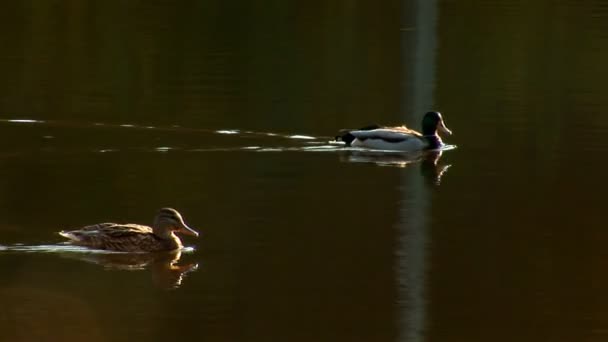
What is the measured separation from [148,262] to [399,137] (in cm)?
670

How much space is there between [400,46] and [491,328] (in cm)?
1884

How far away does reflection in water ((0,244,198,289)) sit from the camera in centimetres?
1205

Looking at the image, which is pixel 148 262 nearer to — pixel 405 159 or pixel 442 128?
pixel 405 159

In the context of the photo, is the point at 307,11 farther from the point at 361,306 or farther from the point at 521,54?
the point at 361,306

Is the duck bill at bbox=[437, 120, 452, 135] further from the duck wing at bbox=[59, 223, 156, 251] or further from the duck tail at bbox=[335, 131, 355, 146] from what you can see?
the duck wing at bbox=[59, 223, 156, 251]

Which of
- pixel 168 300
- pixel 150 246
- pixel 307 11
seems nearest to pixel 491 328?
pixel 168 300

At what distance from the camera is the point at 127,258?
1248cm

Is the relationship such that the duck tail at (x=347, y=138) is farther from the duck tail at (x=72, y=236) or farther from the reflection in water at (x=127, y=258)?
the duck tail at (x=72, y=236)

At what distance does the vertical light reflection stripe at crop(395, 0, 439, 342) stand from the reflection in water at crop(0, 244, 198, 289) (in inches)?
60.9

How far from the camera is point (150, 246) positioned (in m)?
12.6

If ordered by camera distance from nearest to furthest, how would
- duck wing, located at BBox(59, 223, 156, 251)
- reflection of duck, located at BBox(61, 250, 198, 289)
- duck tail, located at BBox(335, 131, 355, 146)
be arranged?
1. reflection of duck, located at BBox(61, 250, 198, 289)
2. duck wing, located at BBox(59, 223, 156, 251)
3. duck tail, located at BBox(335, 131, 355, 146)

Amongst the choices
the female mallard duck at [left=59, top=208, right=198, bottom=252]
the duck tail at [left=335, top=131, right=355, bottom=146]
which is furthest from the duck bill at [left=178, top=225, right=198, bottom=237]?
the duck tail at [left=335, top=131, right=355, bottom=146]

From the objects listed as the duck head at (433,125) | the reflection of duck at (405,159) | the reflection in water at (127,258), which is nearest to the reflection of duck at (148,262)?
the reflection in water at (127,258)

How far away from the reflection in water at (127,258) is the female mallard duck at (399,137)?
18.8ft
